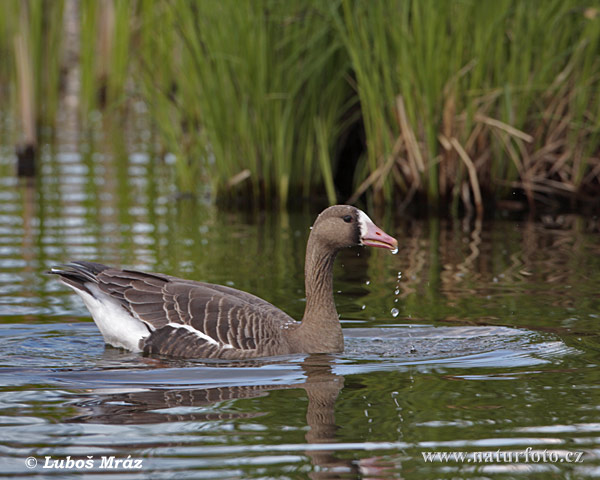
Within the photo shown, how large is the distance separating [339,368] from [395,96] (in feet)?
20.9

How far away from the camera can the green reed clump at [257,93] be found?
43.8 ft

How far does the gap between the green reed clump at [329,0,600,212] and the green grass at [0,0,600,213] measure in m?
0.02

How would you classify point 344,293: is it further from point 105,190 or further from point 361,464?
point 105,190

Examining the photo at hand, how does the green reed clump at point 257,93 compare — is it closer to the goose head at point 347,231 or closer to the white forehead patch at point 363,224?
the goose head at point 347,231

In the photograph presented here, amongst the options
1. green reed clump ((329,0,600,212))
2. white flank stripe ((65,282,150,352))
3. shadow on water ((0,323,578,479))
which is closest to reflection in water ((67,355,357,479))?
shadow on water ((0,323,578,479))

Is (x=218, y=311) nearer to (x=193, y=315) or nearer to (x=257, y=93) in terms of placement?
(x=193, y=315)

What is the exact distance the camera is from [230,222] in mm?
14055

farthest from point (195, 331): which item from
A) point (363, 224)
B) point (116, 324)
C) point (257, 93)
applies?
point (257, 93)

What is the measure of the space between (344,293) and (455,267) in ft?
5.27

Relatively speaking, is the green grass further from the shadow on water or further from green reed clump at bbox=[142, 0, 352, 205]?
the shadow on water

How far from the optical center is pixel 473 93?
12930 mm

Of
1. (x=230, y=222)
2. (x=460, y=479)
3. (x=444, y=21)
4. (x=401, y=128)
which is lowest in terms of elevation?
(x=460, y=479)

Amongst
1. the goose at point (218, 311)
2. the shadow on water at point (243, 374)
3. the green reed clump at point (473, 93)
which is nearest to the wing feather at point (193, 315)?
the goose at point (218, 311)

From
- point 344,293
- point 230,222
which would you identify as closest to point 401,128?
point 230,222
